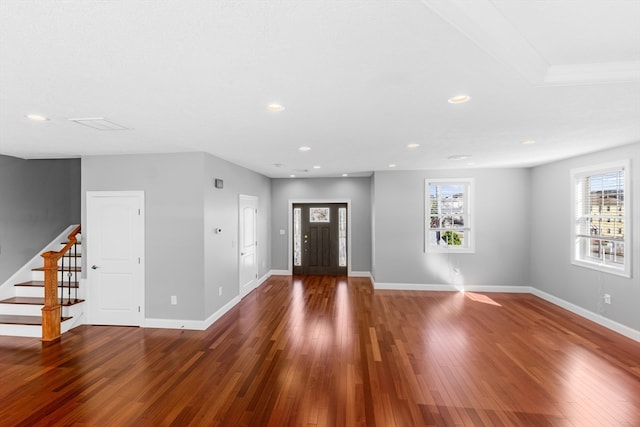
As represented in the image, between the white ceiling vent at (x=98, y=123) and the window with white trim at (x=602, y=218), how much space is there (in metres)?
6.36

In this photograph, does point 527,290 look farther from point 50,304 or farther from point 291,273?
point 50,304

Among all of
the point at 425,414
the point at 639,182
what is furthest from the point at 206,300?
the point at 639,182

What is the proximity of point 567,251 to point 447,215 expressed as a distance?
2.12 meters

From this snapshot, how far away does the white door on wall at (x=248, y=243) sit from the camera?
5.93 meters

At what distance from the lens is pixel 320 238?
8039mm

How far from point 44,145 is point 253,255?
3.93 m

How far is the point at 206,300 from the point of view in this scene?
4.46 metres

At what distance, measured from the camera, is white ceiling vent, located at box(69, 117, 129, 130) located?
2.81m

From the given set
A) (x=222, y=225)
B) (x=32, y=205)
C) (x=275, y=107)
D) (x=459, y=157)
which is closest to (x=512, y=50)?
(x=275, y=107)

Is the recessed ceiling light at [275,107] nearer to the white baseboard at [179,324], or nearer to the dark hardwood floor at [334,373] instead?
the dark hardwood floor at [334,373]

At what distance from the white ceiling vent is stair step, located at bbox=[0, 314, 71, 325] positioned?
3070mm

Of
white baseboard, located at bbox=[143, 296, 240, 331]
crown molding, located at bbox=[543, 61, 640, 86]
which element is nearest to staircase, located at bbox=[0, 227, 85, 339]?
white baseboard, located at bbox=[143, 296, 240, 331]

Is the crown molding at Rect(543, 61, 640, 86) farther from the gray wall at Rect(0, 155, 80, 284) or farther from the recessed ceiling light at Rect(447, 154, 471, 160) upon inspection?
the gray wall at Rect(0, 155, 80, 284)

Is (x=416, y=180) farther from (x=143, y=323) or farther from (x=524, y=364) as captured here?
(x=143, y=323)
